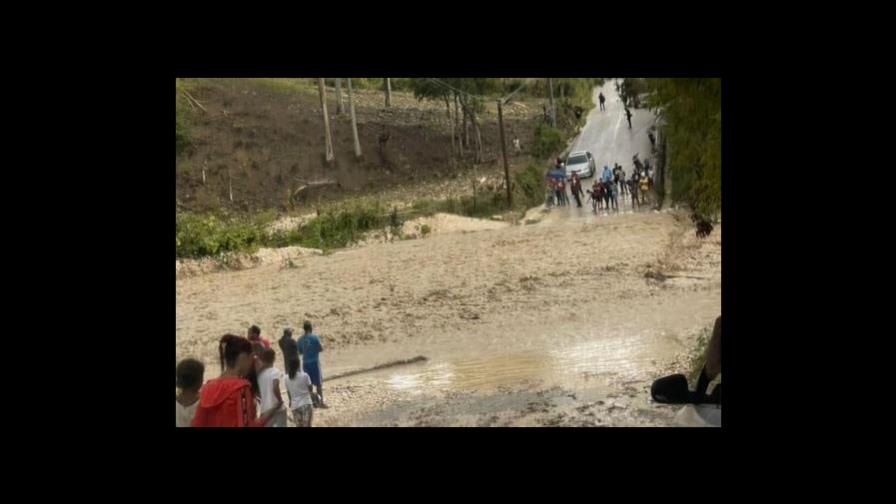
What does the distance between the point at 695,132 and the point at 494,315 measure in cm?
608

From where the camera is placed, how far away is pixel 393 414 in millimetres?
10977

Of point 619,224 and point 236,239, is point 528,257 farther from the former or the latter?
point 236,239

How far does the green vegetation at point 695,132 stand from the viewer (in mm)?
8195

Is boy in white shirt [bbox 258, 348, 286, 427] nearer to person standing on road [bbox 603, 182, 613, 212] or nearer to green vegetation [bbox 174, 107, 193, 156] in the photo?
person standing on road [bbox 603, 182, 613, 212]

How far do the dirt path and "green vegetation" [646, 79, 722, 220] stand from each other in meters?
2.37

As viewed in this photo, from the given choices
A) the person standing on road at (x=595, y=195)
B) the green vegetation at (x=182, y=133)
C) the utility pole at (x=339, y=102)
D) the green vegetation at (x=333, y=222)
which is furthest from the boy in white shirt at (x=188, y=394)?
the utility pole at (x=339, y=102)

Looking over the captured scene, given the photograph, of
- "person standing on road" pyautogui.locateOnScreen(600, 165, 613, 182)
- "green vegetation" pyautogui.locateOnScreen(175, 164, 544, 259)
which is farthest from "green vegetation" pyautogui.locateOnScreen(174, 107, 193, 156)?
"person standing on road" pyautogui.locateOnScreen(600, 165, 613, 182)

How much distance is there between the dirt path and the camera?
11.3 meters

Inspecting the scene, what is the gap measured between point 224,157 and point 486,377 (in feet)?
25.2

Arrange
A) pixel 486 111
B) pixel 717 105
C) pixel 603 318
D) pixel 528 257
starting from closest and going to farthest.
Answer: pixel 717 105, pixel 603 318, pixel 528 257, pixel 486 111

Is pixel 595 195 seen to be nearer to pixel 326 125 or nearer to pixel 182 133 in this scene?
pixel 326 125

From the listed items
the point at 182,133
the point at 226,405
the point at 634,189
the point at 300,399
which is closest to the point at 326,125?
the point at 182,133

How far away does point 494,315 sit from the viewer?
14.4 meters

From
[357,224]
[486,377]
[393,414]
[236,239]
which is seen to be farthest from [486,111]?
[393,414]
